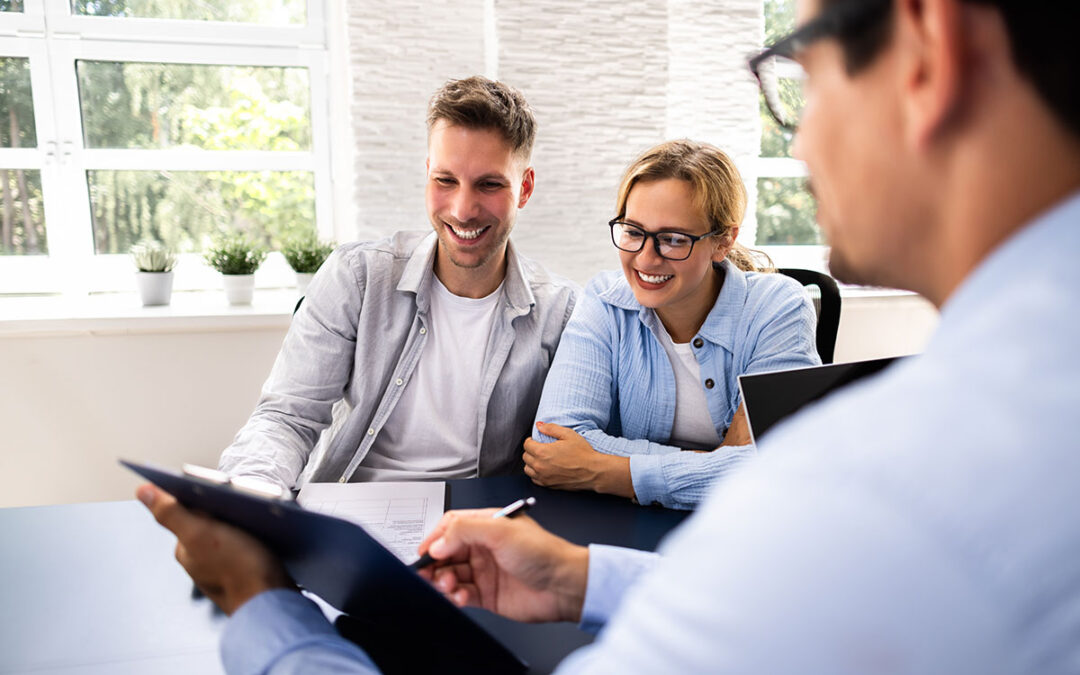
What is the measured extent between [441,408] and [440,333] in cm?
20

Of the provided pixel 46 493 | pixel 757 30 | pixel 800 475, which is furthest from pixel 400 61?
pixel 800 475

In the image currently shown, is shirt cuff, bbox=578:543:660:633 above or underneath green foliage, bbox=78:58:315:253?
underneath

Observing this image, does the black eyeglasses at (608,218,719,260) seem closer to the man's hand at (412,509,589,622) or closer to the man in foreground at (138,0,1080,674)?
the man's hand at (412,509,589,622)

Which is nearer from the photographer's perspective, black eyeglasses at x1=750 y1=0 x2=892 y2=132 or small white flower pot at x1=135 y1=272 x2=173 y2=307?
black eyeglasses at x1=750 y1=0 x2=892 y2=132

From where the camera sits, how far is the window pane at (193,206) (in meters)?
2.93

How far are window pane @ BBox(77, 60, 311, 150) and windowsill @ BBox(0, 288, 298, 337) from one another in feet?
2.17

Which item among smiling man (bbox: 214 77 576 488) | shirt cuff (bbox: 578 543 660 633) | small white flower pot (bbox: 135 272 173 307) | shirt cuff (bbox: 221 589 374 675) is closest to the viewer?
shirt cuff (bbox: 221 589 374 675)

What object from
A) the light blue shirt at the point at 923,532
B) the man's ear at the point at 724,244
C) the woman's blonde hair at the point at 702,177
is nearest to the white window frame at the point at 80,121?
the woman's blonde hair at the point at 702,177

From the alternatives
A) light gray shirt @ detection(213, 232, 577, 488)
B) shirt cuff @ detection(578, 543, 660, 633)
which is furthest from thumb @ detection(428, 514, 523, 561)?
light gray shirt @ detection(213, 232, 577, 488)

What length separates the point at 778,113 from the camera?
741 mm

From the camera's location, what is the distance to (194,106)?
2.92 m

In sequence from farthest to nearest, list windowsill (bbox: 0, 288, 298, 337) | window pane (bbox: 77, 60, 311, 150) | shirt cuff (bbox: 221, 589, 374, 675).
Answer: window pane (bbox: 77, 60, 311, 150)
windowsill (bbox: 0, 288, 298, 337)
shirt cuff (bbox: 221, 589, 374, 675)

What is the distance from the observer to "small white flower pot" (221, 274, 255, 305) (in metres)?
2.78

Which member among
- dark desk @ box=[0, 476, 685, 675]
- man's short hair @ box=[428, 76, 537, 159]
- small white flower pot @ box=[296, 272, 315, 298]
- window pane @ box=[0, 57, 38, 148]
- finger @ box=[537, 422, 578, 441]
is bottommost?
dark desk @ box=[0, 476, 685, 675]
